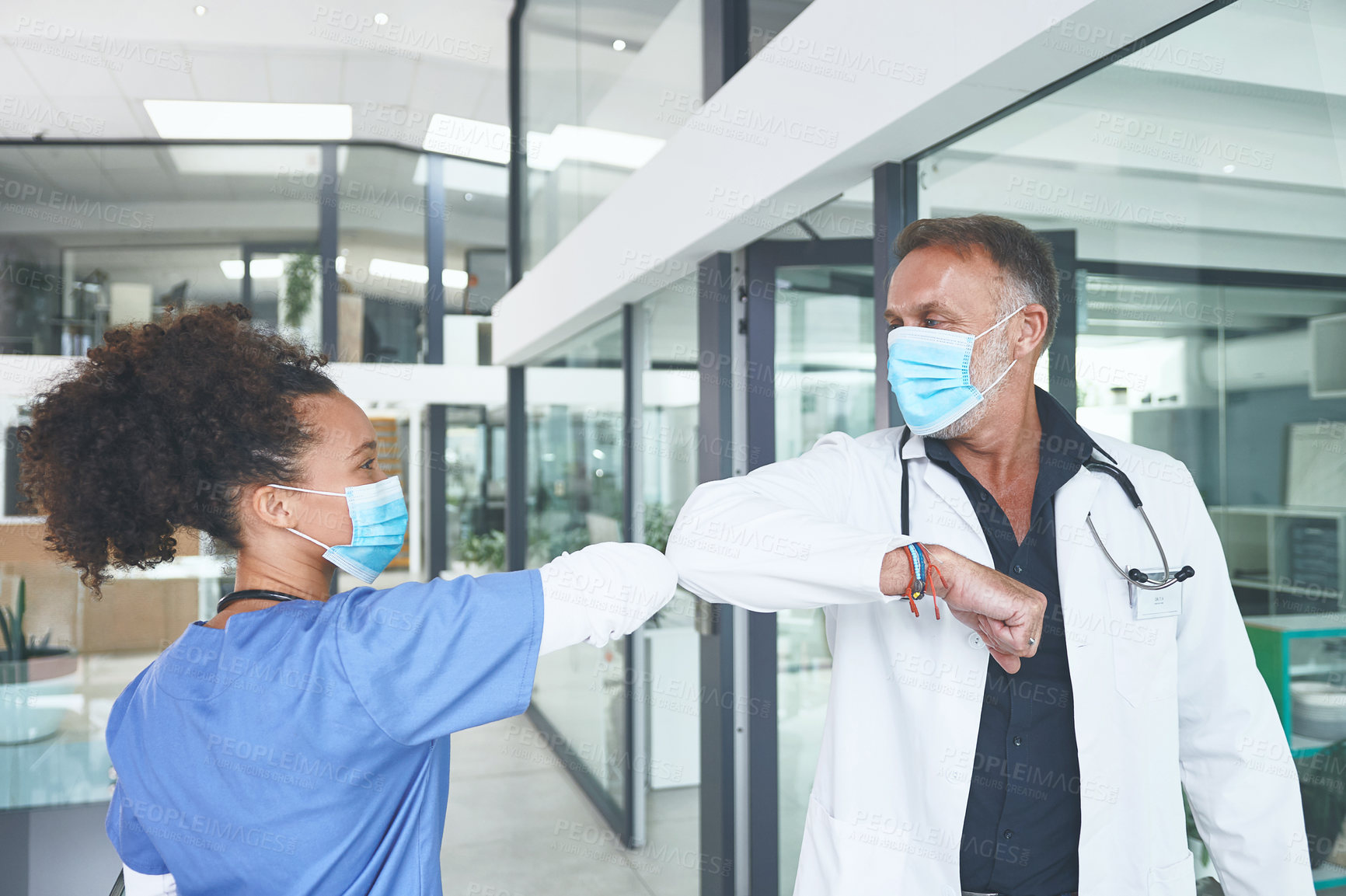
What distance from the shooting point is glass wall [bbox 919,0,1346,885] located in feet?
4.25

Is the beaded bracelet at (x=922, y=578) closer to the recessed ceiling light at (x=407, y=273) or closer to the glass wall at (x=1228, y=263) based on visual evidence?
the glass wall at (x=1228, y=263)

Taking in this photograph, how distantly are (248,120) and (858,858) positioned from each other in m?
7.53

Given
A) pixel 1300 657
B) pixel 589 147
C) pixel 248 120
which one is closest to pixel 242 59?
pixel 248 120

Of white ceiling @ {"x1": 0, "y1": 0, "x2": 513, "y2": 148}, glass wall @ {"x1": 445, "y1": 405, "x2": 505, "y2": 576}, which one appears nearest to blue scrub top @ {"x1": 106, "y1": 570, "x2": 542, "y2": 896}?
white ceiling @ {"x1": 0, "y1": 0, "x2": 513, "y2": 148}

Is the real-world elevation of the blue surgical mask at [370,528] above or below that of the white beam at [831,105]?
below

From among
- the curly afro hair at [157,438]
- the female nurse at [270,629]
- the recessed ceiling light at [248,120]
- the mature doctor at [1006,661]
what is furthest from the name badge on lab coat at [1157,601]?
the recessed ceiling light at [248,120]

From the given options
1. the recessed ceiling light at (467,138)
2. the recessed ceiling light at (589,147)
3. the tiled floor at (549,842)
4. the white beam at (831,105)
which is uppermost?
the recessed ceiling light at (467,138)

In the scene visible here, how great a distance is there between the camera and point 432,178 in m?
7.94

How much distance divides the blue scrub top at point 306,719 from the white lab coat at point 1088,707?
1.02 ft

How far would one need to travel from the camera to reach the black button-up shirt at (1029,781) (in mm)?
1279

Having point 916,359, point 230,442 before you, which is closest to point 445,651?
point 230,442

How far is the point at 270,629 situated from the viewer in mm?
1048

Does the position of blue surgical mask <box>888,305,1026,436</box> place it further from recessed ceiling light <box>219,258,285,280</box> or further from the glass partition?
recessed ceiling light <box>219,258,285,280</box>

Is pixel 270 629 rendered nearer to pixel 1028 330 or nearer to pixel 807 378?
pixel 1028 330
